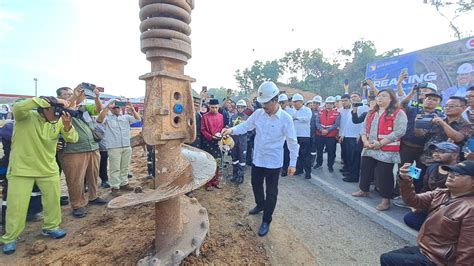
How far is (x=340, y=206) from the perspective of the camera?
13.9ft

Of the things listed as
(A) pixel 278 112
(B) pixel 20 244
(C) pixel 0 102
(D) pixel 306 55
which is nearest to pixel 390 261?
(A) pixel 278 112

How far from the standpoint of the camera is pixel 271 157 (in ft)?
11.3

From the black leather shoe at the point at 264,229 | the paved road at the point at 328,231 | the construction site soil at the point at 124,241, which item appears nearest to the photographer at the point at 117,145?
the construction site soil at the point at 124,241

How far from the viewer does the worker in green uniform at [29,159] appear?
2.96 meters

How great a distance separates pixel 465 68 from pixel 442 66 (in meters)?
0.89

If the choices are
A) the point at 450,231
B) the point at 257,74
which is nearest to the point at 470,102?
the point at 450,231

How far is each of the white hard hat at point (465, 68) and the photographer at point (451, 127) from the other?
793 cm

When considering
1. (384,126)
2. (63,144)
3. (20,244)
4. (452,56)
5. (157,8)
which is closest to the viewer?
(157,8)

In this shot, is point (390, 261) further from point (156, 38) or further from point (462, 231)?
point (156, 38)

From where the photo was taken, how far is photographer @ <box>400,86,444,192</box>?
3832 millimetres

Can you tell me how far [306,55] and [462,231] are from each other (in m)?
38.9

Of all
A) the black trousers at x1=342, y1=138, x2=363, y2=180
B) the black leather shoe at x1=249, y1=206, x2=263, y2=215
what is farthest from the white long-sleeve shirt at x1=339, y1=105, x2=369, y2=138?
the black leather shoe at x1=249, y1=206, x2=263, y2=215

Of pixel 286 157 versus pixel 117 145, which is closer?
pixel 117 145

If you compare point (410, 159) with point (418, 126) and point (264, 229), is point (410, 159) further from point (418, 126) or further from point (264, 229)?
point (264, 229)
